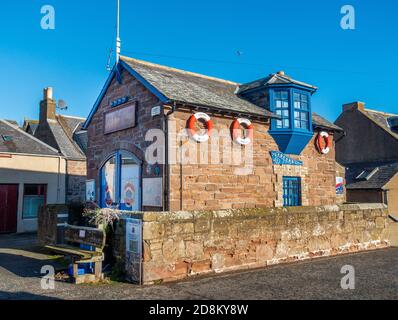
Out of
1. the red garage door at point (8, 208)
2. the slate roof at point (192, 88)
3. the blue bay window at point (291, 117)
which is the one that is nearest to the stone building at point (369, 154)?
the blue bay window at point (291, 117)

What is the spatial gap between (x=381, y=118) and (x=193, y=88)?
24553mm

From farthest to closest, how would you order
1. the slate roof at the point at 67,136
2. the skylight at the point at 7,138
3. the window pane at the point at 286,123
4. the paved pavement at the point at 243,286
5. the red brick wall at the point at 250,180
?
1. the slate roof at the point at 67,136
2. the skylight at the point at 7,138
3. the window pane at the point at 286,123
4. the red brick wall at the point at 250,180
5. the paved pavement at the point at 243,286

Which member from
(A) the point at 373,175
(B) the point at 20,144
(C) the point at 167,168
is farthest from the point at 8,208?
(A) the point at 373,175

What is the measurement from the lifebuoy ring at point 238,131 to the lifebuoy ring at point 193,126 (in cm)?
95

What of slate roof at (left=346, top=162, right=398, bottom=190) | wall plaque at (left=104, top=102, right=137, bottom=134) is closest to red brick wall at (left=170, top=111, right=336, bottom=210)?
wall plaque at (left=104, top=102, right=137, bottom=134)

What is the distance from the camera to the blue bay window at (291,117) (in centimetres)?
1352

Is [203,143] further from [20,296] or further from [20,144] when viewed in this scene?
[20,144]

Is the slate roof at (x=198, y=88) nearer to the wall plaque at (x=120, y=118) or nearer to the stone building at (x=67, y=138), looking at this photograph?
the wall plaque at (x=120, y=118)

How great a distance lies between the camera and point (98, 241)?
8180 mm

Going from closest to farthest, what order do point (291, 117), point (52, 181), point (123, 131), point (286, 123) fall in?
point (123, 131), point (291, 117), point (286, 123), point (52, 181)

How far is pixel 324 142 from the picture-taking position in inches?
604

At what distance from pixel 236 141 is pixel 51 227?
6.61m
